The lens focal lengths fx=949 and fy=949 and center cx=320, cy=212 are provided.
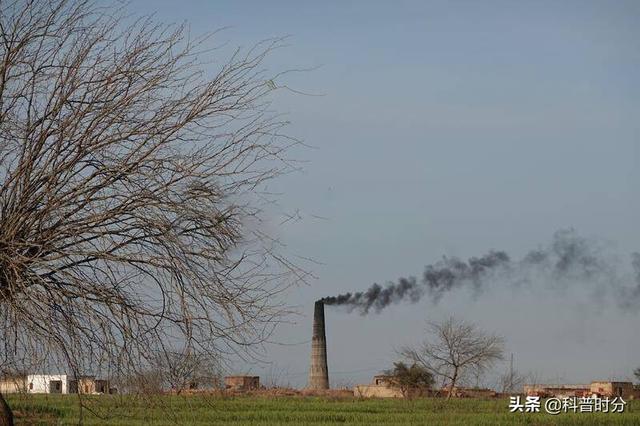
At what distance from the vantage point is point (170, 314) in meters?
9.70

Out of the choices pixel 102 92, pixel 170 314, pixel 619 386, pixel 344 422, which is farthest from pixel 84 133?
pixel 619 386

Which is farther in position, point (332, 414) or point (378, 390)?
point (378, 390)

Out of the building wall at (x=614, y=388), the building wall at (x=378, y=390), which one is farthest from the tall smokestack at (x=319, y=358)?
the building wall at (x=614, y=388)

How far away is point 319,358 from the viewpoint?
5544 cm

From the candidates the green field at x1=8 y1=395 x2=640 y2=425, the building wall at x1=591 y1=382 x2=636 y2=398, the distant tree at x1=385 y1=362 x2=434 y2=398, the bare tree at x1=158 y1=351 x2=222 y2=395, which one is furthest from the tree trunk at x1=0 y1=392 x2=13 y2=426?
the distant tree at x1=385 y1=362 x2=434 y2=398

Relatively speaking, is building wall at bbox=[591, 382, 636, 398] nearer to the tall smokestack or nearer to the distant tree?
the distant tree

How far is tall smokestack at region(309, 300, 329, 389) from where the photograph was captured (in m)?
55.3

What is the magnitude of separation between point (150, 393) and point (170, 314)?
0.81 m

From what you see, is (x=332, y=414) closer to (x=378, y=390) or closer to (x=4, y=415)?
(x=4, y=415)

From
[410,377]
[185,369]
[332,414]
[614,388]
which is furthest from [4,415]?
[410,377]

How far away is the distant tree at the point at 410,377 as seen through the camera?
53062 millimetres

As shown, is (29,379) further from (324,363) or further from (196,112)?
(324,363)

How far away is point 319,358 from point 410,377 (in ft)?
18.1

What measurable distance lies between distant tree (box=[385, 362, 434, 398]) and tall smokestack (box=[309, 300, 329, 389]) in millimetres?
3928
